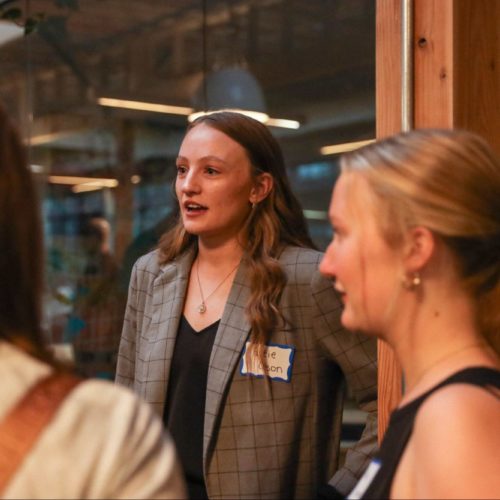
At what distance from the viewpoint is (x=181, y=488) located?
120 centimetres

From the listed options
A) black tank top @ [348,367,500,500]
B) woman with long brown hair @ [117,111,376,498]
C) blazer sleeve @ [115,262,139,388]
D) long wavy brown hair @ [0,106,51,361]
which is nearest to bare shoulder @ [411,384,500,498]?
black tank top @ [348,367,500,500]

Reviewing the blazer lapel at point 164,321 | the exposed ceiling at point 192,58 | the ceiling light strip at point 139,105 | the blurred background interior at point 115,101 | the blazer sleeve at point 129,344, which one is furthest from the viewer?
the ceiling light strip at point 139,105

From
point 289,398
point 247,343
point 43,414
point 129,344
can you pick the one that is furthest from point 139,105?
point 43,414

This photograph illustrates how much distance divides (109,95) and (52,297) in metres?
1.15

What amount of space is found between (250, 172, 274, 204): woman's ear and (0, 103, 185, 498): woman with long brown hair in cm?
181

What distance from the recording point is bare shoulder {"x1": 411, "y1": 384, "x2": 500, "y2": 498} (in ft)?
4.27

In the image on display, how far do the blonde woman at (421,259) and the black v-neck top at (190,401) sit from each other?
1230 mm

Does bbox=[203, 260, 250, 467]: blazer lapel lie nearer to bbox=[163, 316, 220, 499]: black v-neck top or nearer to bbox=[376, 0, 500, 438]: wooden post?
bbox=[163, 316, 220, 499]: black v-neck top

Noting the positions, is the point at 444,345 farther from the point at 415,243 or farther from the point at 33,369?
the point at 33,369

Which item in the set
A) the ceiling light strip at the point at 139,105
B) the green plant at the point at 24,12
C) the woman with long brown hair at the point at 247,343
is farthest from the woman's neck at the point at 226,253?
the green plant at the point at 24,12

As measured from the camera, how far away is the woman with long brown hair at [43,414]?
3.58 feet

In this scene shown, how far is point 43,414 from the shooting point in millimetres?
1105

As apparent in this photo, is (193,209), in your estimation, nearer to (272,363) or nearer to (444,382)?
(272,363)

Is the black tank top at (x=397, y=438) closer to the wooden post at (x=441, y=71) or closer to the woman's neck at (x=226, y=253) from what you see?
the wooden post at (x=441, y=71)
